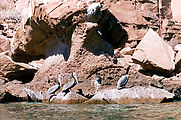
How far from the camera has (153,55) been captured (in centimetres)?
934

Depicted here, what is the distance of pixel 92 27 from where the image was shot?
26.9ft

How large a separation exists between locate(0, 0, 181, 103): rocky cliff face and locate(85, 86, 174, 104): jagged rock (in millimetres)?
1134

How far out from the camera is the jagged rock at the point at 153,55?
9246 mm

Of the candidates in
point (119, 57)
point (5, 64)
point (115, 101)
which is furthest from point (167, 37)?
point (5, 64)

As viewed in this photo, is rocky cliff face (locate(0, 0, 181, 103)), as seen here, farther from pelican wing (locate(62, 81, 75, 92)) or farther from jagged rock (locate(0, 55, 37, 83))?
pelican wing (locate(62, 81, 75, 92))

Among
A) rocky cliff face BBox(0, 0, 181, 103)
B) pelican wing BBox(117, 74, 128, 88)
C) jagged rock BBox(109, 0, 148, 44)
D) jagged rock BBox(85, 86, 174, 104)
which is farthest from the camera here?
jagged rock BBox(109, 0, 148, 44)

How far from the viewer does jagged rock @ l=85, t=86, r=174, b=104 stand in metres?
6.84

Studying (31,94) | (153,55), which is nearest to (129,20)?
(153,55)

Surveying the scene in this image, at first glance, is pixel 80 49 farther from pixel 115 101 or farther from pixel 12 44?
pixel 12 44

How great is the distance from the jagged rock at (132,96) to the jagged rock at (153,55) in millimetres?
2331

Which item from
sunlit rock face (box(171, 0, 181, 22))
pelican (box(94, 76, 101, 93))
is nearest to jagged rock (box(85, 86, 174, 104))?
→ pelican (box(94, 76, 101, 93))

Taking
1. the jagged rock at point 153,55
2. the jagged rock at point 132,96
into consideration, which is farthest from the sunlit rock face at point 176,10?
the jagged rock at point 132,96

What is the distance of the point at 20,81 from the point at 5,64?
33.3 inches

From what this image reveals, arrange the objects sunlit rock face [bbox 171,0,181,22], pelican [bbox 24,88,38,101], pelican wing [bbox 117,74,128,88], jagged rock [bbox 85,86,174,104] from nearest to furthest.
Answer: jagged rock [bbox 85,86,174,104] < pelican wing [bbox 117,74,128,88] < pelican [bbox 24,88,38,101] < sunlit rock face [bbox 171,0,181,22]
